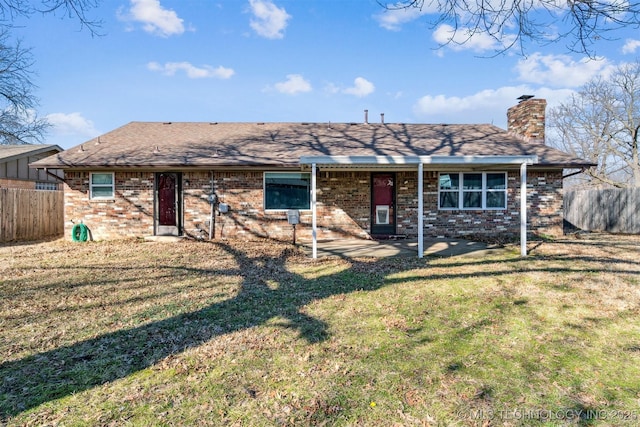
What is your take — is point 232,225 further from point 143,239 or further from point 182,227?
point 143,239

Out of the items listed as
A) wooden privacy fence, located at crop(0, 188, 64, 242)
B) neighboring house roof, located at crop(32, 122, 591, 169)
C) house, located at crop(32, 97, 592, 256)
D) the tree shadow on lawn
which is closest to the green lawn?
the tree shadow on lawn

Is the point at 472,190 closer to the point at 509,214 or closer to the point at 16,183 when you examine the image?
the point at 509,214

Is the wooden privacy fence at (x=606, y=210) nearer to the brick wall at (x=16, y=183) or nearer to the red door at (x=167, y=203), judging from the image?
the red door at (x=167, y=203)

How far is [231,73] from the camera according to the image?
1448 cm

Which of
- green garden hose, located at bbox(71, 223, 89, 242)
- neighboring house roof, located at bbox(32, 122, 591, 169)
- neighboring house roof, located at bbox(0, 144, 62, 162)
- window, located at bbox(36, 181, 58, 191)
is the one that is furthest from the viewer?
window, located at bbox(36, 181, 58, 191)

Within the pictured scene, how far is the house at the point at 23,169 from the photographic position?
16.5m

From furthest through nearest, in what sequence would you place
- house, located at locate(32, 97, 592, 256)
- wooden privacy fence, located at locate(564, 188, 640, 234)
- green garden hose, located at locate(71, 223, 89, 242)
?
1. wooden privacy fence, located at locate(564, 188, 640, 234)
2. house, located at locate(32, 97, 592, 256)
3. green garden hose, located at locate(71, 223, 89, 242)

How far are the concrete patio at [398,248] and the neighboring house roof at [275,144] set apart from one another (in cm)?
267

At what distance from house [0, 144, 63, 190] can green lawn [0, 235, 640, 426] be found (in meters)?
12.7

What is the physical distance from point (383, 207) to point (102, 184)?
339 inches

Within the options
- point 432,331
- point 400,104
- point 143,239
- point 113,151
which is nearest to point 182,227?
point 143,239

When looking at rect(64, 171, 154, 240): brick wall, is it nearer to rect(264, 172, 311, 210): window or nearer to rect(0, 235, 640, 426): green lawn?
rect(264, 172, 311, 210): window

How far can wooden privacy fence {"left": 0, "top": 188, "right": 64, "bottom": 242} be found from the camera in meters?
11.8

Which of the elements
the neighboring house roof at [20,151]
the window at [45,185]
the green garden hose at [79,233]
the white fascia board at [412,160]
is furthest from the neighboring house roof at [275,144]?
the window at [45,185]
